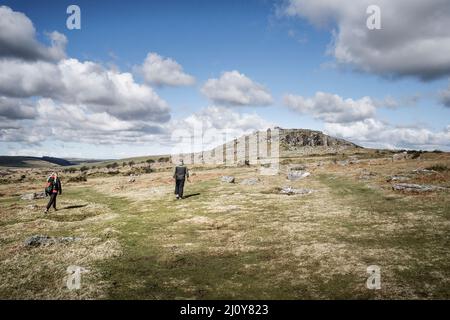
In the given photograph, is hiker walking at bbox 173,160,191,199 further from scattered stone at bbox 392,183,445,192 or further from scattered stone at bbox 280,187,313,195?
scattered stone at bbox 392,183,445,192

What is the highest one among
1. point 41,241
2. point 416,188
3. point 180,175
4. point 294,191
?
point 180,175

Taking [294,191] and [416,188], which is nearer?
[416,188]

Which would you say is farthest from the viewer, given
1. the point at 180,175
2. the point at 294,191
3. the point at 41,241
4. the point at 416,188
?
the point at 294,191

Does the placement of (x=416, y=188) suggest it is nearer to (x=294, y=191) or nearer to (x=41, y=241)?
(x=294, y=191)

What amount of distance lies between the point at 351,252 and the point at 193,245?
8718mm

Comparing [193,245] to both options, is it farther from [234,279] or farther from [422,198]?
[422,198]

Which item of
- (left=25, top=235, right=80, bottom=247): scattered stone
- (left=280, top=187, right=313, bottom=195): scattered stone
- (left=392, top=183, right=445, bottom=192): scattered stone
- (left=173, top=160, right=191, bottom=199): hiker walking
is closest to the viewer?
(left=25, top=235, right=80, bottom=247): scattered stone

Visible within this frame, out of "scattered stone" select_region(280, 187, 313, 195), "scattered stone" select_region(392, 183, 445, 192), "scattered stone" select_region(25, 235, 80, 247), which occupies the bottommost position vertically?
"scattered stone" select_region(25, 235, 80, 247)

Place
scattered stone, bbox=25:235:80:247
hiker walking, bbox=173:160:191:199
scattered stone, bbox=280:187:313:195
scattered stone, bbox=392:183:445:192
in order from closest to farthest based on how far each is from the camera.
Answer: scattered stone, bbox=25:235:80:247, scattered stone, bbox=392:183:445:192, hiker walking, bbox=173:160:191:199, scattered stone, bbox=280:187:313:195

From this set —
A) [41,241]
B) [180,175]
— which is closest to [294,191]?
[180,175]

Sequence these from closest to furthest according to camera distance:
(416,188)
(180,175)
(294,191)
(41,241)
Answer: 1. (41,241)
2. (416,188)
3. (180,175)
4. (294,191)

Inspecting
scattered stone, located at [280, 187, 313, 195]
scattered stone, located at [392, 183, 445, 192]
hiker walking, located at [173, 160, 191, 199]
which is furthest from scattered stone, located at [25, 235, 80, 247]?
scattered stone, located at [392, 183, 445, 192]
